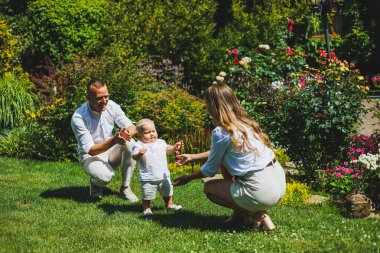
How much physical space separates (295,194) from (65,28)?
22.1 feet

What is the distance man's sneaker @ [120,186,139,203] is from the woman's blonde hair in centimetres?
195

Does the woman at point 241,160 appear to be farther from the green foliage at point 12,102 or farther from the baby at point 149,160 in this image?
the green foliage at point 12,102

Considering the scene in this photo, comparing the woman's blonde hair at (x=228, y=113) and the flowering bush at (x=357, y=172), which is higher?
the woman's blonde hair at (x=228, y=113)

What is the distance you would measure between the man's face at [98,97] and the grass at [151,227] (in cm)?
107

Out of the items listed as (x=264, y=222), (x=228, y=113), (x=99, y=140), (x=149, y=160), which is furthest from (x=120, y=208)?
(x=228, y=113)

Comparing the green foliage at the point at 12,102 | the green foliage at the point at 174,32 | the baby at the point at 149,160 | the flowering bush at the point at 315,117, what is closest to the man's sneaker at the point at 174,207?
the baby at the point at 149,160

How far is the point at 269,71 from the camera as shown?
1062cm

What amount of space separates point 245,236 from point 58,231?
5.61 ft

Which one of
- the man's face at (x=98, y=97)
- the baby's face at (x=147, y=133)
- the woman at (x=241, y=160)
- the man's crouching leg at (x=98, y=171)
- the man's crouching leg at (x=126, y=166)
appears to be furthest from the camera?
the man's crouching leg at (x=126, y=166)

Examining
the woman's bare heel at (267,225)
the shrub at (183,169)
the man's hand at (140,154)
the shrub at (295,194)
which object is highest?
the man's hand at (140,154)

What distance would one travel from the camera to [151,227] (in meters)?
5.17

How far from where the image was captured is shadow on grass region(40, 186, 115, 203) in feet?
21.1

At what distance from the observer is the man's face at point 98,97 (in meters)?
6.08

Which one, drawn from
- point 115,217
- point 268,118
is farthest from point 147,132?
point 268,118
